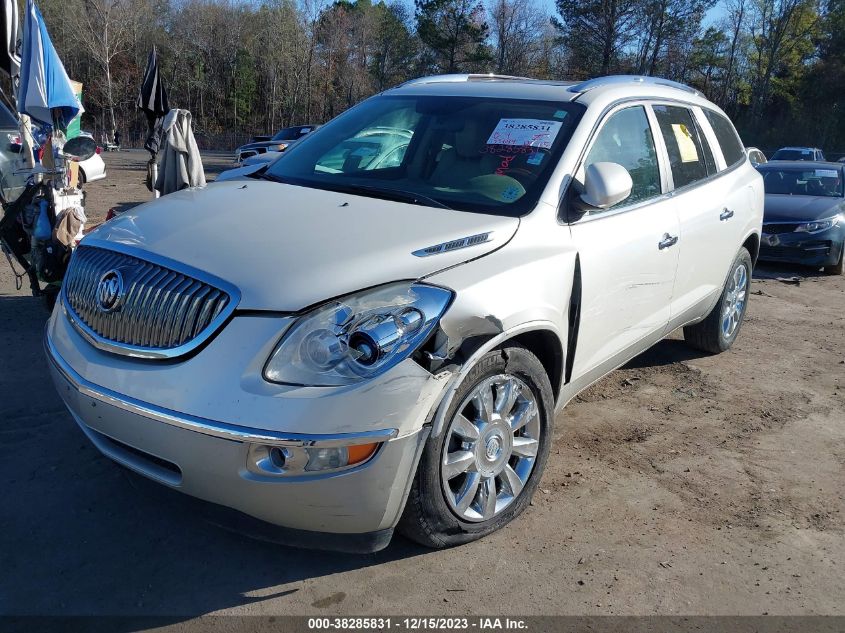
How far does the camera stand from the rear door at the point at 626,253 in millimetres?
3562

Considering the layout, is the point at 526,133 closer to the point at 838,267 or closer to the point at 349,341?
the point at 349,341

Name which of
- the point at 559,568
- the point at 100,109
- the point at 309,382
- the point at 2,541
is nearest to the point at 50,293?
the point at 2,541

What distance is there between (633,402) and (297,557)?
8.90 ft

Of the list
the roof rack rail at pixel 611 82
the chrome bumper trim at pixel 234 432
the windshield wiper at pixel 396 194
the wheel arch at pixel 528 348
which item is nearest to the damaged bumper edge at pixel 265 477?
the chrome bumper trim at pixel 234 432

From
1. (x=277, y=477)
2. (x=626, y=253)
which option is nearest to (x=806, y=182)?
(x=626, y=253)

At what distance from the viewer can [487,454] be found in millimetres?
3025

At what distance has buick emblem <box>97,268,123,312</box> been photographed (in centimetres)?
276

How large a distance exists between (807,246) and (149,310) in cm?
953

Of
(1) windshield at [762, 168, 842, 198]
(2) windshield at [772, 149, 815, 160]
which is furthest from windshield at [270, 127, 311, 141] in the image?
(1) windshield at [762, 168, 842, 198]

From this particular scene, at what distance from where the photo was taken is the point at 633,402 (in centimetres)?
489

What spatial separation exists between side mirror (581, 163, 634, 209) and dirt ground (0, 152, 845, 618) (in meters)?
1.40

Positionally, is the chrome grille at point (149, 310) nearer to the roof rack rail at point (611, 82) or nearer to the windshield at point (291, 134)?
the roof rack rail at point (611, 82)

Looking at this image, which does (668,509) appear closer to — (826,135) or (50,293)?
(50,293)

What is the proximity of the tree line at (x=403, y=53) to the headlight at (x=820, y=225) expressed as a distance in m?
40.9
